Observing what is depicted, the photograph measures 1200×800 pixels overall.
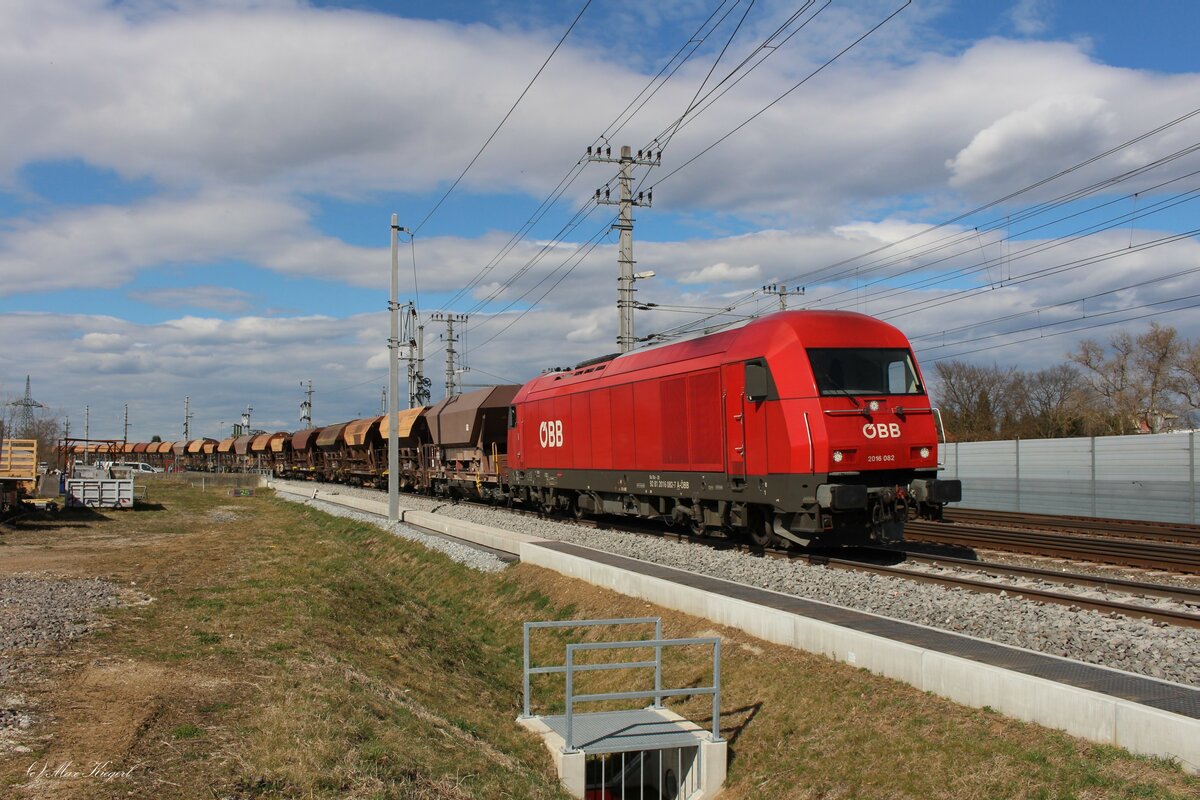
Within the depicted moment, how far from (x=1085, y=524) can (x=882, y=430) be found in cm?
1161

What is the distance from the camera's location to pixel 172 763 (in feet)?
21.1

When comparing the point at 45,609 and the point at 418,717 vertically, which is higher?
the point at 45,609

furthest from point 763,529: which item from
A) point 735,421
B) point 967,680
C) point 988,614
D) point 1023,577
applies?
point 967,680

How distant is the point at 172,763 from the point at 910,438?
11277 millimetres

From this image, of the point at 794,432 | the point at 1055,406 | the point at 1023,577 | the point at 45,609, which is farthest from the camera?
the point at 1055,406

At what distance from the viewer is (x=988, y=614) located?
10.2 m

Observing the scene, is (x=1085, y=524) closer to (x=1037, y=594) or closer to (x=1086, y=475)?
(x=1086, y=475)

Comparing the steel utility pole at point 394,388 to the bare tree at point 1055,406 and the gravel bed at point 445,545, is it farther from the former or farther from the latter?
the bare tree at point 1055,406

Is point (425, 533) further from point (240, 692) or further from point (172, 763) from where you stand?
point (172, 763)

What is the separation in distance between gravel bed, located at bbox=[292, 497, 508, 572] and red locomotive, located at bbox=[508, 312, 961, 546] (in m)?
3.58

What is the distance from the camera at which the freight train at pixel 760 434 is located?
13.6 metres

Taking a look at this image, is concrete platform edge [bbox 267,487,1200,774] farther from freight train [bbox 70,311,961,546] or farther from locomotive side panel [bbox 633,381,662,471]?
locomotive side panel [bbox 633,381,662,471]

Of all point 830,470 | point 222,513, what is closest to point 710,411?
point 830,470

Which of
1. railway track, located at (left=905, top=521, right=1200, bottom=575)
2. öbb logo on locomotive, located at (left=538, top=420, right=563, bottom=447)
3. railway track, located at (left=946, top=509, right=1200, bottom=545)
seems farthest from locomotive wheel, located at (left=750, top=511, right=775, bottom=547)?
railway track, located at (left=946, top=509, right=1200, bottom=545)
